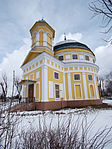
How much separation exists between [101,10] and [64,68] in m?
13.8

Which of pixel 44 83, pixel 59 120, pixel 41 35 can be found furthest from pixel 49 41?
pixel 59 120

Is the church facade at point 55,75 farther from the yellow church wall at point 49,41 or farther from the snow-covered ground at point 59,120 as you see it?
the snow-covered ground at point 59,120

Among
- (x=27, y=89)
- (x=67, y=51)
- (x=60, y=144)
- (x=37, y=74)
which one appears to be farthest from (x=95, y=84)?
(x=60, y=144)

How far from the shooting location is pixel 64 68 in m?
16.9

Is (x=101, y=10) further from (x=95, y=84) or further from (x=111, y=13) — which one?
(x=95, y=84)

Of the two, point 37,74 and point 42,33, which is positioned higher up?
point 42,33

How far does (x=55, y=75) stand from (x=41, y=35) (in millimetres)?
7573

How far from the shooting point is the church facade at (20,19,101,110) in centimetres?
1241

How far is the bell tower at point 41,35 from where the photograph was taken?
15.4 metres

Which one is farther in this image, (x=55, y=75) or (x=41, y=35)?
(x=41, y=35)

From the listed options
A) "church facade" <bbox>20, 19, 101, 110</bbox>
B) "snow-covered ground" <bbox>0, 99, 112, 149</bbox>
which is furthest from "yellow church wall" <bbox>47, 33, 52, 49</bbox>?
"snow-covered ground" <bbox>0, 99, 112, 149</bbox>

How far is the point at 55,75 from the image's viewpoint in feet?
46.7

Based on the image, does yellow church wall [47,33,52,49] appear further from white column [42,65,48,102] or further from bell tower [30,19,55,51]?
white column [42,65,48,102]

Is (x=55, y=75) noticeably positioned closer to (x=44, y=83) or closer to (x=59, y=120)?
(x=44, y=83)
